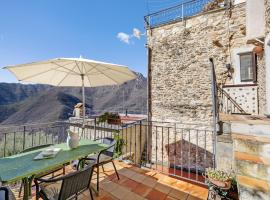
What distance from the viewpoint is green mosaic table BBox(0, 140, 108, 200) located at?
1.89 m

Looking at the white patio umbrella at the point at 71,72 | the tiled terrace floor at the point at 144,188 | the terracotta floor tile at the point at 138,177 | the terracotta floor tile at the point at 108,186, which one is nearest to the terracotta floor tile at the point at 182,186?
the tiled terrace floor at the point at 144,188

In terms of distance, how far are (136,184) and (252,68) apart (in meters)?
6.46

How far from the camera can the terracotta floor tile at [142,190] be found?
2.95 meters

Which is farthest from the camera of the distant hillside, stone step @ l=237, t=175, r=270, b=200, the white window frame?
the distant hillside

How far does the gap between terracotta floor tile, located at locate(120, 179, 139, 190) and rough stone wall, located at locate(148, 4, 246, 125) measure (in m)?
5.46

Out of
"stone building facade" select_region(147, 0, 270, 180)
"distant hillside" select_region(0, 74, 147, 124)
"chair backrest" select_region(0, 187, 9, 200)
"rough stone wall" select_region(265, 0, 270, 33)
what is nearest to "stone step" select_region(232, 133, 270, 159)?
"chair backrest" select_region(0, 187, 9, 200)

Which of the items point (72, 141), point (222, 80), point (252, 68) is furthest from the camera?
point (222, 80)

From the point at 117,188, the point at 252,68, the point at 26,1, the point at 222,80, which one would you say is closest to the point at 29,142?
the point at 117,188

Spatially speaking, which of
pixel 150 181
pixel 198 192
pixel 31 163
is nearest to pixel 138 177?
pixel 150 181

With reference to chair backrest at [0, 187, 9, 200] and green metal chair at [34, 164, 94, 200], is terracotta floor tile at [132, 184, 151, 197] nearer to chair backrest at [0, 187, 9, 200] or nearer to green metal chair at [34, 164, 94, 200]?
green metal chair at [34, 164, 94, 200]

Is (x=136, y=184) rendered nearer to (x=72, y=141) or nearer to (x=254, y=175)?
(x=72, y=141)

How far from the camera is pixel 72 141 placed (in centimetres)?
291

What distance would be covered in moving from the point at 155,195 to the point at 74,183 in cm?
153

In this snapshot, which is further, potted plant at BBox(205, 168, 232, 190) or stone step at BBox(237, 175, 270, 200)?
potted plant at BBox(205, 168, 232, 190)
